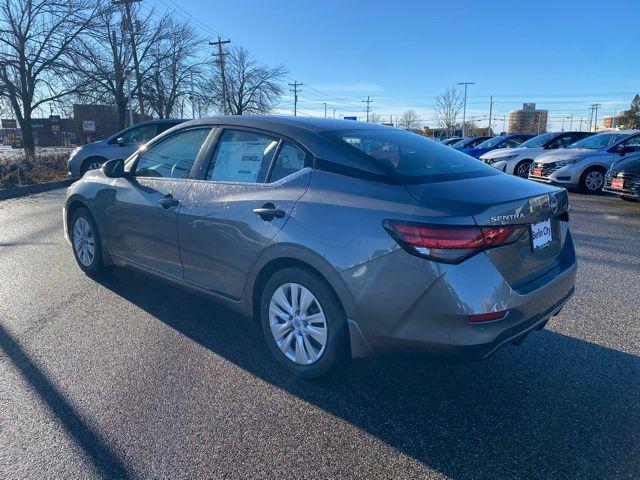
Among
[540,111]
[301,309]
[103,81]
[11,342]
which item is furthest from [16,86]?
[540,111]

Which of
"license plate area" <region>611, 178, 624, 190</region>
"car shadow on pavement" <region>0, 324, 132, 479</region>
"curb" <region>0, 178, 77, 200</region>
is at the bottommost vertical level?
"car shadow on pavement" <region>0, 324, 132, 479</region>

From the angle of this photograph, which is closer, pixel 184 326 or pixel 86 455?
pixel 86 455

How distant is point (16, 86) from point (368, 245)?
22.7 metres

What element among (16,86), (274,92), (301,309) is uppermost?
(274,92)

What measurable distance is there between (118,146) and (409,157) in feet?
34.6

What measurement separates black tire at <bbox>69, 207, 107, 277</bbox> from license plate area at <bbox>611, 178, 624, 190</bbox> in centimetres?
961

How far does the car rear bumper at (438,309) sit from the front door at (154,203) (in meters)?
1.74

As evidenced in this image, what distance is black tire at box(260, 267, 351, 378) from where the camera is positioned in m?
2.62

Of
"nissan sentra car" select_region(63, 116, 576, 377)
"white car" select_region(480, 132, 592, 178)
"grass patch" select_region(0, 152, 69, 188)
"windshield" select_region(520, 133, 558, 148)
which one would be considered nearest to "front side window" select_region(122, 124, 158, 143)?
"grass patch" select_region(0, 152, 69, 188)

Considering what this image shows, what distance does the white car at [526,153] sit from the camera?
13.6 metres

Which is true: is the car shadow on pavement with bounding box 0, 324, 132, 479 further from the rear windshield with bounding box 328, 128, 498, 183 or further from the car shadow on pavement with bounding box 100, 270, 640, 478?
the rear windshield with bounding box 328, 128, 498, 183

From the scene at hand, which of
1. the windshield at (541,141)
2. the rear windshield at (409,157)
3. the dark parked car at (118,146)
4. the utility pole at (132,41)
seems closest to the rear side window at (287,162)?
the rear windshield at (409,157)

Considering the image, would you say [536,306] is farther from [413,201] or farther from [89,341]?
[89,341]

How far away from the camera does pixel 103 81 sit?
24.3m
